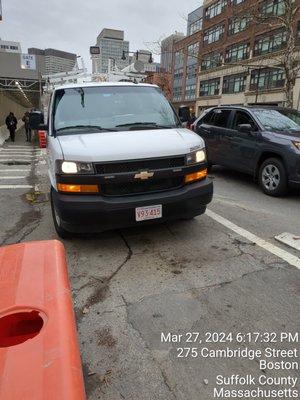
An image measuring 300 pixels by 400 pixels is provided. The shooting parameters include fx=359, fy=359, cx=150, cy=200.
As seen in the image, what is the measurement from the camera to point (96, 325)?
3074 mm

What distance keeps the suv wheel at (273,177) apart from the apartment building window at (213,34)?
49.0m

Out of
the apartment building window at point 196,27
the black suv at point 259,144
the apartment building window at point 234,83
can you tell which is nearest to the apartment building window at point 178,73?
the apartment building window at point 196,27

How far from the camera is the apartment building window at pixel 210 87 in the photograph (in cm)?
5184

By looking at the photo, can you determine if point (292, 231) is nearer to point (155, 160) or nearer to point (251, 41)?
point (155, 160)

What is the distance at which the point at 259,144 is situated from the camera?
7543 mm

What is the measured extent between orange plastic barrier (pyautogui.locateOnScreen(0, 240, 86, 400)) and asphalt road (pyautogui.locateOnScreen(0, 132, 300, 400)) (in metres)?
0.70

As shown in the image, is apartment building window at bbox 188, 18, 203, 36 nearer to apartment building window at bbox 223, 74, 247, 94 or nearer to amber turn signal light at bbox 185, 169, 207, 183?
apartment building window at bbox 223, 74, 247, 94

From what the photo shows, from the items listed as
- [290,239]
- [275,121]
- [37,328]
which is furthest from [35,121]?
[275,121]

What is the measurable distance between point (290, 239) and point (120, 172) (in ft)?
8.13

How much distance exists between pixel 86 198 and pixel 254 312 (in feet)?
7.15

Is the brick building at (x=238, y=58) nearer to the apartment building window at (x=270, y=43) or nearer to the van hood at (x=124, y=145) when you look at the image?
the apartment building window at (x=270, y=43)

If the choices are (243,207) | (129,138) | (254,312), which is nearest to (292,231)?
(243,207)

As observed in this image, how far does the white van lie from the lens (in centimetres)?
414

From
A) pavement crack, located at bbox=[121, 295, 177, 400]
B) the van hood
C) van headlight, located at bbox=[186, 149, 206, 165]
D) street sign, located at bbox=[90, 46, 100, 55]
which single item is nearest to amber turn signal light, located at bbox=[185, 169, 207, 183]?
van headlight, located at bbox=[186, 149, 206, 165]
